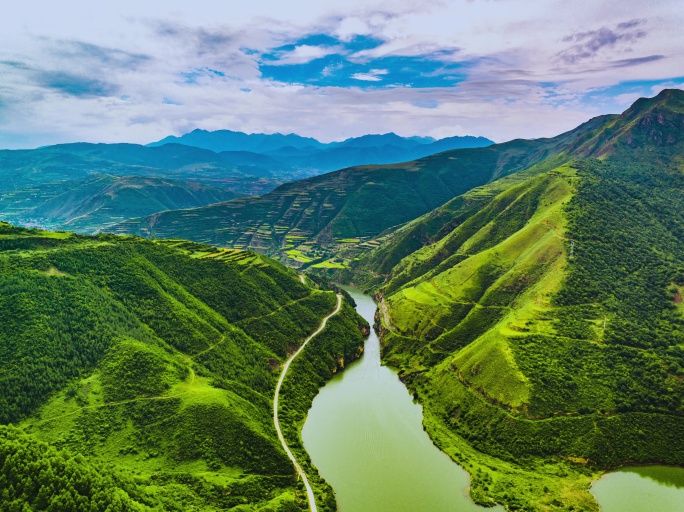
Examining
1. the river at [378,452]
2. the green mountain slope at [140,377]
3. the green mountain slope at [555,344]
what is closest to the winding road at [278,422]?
the green mountain slope at [140,377]

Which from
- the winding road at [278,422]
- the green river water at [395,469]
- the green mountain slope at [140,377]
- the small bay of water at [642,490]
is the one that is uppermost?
the green mountain slope at [140,377]

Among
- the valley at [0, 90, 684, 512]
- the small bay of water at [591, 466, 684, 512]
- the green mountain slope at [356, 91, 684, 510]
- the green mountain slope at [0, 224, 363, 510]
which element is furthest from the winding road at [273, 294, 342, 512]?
the small bay of water at [591, 466, 684, 512]

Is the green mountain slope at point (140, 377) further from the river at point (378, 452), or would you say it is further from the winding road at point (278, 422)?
the river at point (378, 452)

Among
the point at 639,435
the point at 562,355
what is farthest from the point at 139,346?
the point at 639,435

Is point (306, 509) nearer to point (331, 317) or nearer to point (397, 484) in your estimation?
point (397, 484)

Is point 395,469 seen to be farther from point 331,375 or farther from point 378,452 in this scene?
point 331,375

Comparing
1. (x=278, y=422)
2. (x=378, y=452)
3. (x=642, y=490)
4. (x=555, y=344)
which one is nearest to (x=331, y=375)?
(x=278, y=422)
